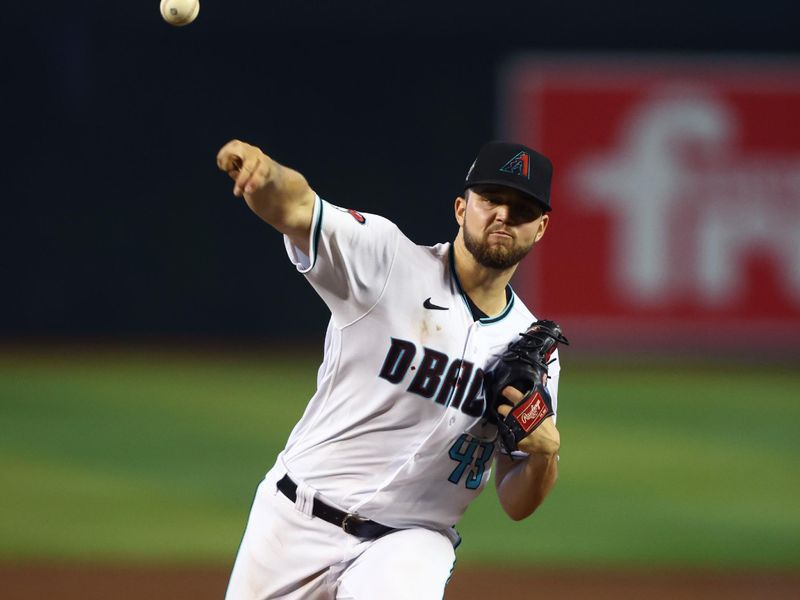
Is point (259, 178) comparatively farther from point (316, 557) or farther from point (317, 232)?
point (316, 557)

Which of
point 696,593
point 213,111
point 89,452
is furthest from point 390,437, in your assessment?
point 213,111

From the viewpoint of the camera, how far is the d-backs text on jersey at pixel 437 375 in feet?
12.5

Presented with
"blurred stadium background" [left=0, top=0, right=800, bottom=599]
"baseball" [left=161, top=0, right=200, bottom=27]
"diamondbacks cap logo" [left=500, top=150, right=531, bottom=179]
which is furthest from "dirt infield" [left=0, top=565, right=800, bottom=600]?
"blurred stadium background" [left=0, top=0, right=800, bottom=599]

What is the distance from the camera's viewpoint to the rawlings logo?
377 cm

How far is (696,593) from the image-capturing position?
696cm

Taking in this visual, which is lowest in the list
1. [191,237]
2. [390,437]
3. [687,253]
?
[390,437]

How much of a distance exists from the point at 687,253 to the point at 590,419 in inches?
137

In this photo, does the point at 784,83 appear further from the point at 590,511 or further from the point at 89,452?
the point at 89,452

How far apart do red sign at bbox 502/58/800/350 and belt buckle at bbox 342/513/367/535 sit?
34.3 ft

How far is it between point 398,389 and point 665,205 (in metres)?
10.9

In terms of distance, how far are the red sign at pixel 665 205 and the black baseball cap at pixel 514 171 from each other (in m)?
10.2

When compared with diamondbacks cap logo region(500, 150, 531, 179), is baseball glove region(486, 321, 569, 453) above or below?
below

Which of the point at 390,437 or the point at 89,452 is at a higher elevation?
the point at 390,437

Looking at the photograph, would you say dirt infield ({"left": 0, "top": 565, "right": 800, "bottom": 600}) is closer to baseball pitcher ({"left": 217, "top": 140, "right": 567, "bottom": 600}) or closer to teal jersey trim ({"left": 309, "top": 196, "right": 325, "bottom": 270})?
baseball pitcher ({"left": 217, "top": 140, "right": 567, "bottom": 600})
